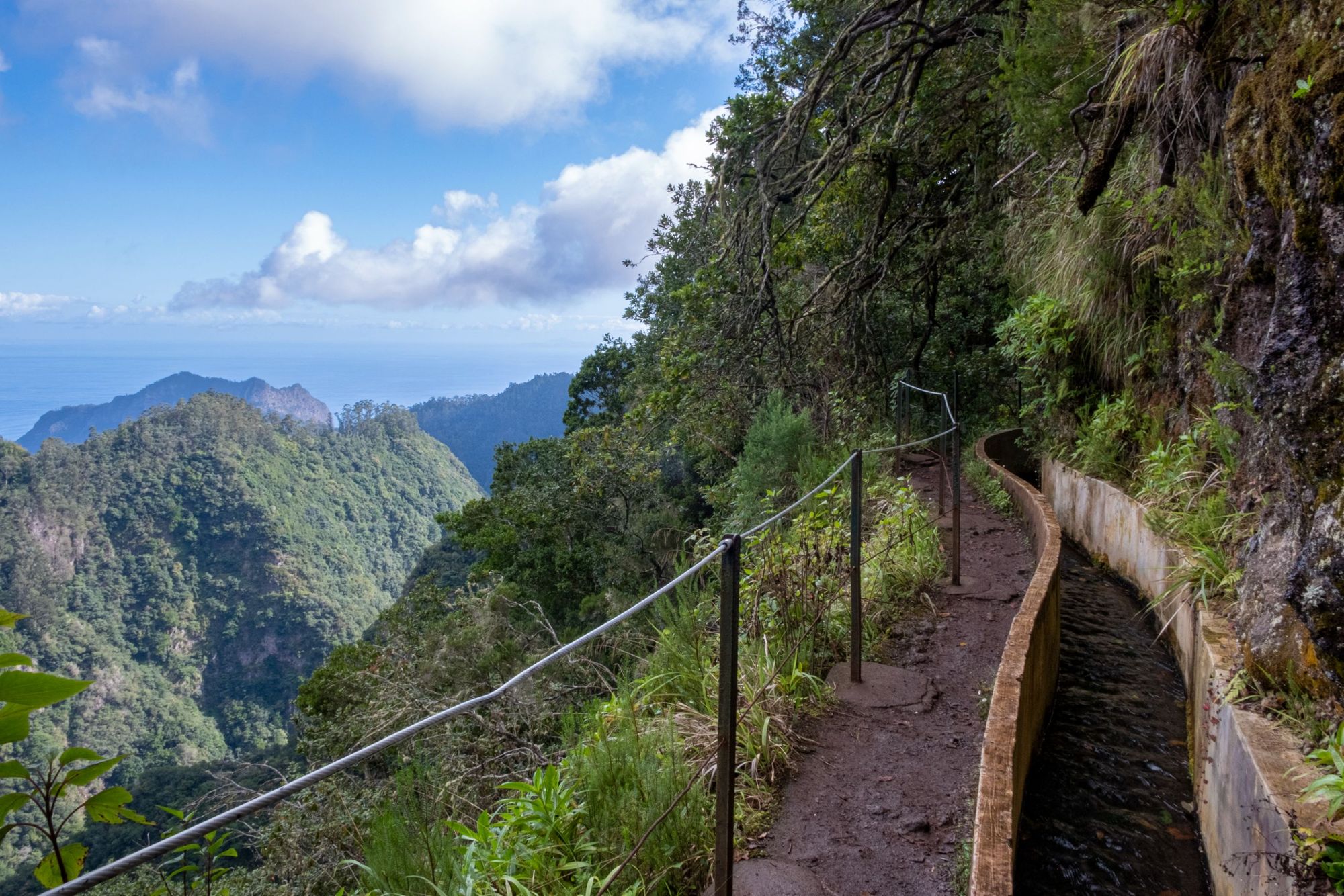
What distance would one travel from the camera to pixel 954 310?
13305 millimetres

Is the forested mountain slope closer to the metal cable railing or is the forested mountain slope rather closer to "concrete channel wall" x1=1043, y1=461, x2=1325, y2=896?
the metal cable railing

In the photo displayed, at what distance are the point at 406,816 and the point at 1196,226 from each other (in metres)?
6.22

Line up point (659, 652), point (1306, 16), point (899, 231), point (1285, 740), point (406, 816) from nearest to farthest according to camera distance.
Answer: point (406, 816), point (1285, 740), point (1306, 16), point (659, 652), point (899, 231)

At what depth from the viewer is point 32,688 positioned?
2.74ft

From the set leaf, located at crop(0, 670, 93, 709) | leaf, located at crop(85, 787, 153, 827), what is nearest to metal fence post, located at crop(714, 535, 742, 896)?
leaf, located at crop(85, 787, 153, 827)

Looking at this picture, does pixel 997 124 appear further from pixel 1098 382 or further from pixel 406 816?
pixel 406 816

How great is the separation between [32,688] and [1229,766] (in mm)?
3725

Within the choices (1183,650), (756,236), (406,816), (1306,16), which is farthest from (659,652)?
Result: (756,236)

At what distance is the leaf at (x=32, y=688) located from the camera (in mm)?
797

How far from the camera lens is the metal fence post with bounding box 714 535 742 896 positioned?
2133 millimetres

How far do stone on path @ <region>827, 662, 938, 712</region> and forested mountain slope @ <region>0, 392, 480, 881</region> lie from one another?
56.6 metres

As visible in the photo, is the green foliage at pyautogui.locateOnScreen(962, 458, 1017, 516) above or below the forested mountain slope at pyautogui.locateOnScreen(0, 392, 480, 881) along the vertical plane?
above

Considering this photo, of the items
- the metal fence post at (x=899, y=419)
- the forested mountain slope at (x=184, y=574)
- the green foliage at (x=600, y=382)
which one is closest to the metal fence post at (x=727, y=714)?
the metal fence post at (x=899, y=419)

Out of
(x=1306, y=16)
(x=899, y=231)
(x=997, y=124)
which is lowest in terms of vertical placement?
(x=1306, y=16)
